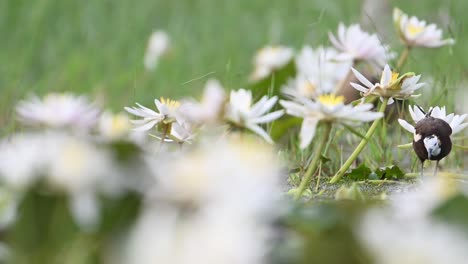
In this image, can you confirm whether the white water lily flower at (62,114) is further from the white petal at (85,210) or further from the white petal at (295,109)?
the white petal at (85,210)

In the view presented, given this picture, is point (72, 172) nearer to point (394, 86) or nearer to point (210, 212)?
point (210, 212)

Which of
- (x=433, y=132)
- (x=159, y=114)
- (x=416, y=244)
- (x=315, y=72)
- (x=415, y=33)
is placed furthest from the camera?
(x=315, y=72)

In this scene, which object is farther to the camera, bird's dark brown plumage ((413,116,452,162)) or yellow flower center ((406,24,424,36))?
yellow flower center ((406,24,424,36))

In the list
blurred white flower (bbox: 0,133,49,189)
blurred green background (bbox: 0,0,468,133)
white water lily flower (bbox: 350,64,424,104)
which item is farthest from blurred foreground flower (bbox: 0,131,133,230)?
blurred green background (bbox: 0,0,468,133)

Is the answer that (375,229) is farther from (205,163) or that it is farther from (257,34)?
(257,34)

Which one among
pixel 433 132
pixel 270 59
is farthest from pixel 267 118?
pixel 270 59

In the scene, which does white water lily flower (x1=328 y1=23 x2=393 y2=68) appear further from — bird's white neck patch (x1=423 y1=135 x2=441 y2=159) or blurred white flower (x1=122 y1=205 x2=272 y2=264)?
blurred white flower (x1=122 y1=205 x2=272 y2=264)

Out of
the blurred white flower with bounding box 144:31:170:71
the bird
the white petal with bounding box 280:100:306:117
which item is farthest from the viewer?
the blurred white flower with bounding box 144:31:170:71
